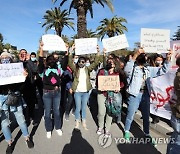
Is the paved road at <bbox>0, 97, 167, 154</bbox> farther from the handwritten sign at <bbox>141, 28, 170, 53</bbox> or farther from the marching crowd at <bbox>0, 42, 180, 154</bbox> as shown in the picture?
the handwritten sign at <bbox>141, 28, 170, 53</bbox>

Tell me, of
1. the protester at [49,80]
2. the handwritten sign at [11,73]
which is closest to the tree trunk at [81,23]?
the protester at [49,80]

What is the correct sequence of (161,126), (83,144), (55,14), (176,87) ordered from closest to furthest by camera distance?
1. (176,87)
2. (83,144)
3. (161,126)
4. (55,14)

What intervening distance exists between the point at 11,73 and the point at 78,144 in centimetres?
188

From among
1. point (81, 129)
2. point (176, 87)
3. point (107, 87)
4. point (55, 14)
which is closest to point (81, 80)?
point (107, 87)

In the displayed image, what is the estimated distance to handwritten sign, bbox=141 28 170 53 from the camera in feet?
15.6

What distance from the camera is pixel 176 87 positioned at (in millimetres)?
2936

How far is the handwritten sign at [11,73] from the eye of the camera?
422 cm

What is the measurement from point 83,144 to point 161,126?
71.6 inches

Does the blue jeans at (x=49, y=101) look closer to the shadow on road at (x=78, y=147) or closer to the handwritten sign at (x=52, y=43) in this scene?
the shadow on road at (x=78, y=147)

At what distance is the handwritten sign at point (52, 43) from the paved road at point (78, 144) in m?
1.90

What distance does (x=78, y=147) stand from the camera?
456 centimetres

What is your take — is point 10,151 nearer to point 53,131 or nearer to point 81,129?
point 53,131

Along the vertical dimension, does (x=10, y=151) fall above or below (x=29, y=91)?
below

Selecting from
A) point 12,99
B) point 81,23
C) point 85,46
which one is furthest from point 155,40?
point 81,23
